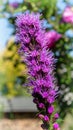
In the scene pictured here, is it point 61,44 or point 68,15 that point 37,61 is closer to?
point 68,15

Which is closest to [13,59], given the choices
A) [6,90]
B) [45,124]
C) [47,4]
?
[47,4]

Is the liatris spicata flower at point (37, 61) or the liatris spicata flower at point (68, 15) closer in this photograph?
the liatris spicata flower at point (37, 61)

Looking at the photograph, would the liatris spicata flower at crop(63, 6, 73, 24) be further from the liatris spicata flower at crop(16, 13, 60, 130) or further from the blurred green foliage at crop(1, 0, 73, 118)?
the liatris spicata flower at crop(16, 13, 60, 130)

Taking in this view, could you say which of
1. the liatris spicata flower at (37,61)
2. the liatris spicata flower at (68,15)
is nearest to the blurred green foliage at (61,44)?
the liatris spicata flower at (68,15)

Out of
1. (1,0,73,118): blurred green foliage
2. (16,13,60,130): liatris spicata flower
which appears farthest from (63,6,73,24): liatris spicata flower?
(16,13,60,130): liatris spicata flower

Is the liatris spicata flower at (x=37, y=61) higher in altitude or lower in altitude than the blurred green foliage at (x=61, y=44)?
lower

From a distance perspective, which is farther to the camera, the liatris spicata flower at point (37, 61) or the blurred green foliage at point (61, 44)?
the blurred green foliage at point (61, 44)

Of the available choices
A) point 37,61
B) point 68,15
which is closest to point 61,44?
point 68,15

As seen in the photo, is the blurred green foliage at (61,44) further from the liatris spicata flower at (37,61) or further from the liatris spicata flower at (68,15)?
the liatris spicata flower at (37,61)
